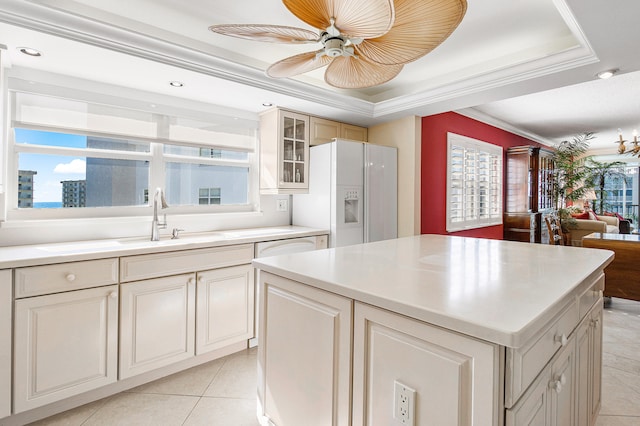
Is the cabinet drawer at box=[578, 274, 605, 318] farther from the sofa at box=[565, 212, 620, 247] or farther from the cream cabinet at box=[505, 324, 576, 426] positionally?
the sofa at box=[565, 212, 620, 247]

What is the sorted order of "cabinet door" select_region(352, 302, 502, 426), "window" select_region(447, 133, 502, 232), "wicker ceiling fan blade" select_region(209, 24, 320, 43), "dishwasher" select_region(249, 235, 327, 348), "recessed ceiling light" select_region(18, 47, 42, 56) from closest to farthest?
"cabinet door" select_region(352, 302, 502, 426), "wicker ceiling fan blade" select_region(209, 24, 320, 43), "recessed ceiling light" select_region(18, 47, 42, 56), "dishwasher" select_region(249, 235, 327, 348), "window" select_region(447, 133, 502, 232)

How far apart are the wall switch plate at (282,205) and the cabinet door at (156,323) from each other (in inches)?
61.6

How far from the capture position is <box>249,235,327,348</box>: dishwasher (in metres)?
2.80

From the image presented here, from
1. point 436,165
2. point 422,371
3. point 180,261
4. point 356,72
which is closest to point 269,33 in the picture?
point 356,72

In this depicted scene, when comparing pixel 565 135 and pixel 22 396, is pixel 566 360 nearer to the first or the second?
pixel 22 396

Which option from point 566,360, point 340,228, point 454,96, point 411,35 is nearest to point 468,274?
point 566,360

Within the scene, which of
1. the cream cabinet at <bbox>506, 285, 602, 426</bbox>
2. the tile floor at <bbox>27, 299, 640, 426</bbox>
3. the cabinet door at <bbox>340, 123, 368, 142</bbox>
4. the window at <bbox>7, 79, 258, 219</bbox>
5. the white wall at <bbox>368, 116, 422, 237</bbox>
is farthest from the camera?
the cabinet door at <bbox>340, 123, 368, 142</bbox>

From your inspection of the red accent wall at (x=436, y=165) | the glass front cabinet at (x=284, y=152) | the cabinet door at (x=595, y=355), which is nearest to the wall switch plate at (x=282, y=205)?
the glass front cabinet at (x=284, y=152)

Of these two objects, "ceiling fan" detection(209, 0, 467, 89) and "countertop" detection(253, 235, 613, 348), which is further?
"ceiling fan" detection(209, 0, 467, 89)

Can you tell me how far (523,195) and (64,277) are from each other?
641cm

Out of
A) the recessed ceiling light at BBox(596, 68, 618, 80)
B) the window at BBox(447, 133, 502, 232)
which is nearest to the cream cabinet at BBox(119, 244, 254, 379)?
the window at BBox(447, 133, 502, 232)

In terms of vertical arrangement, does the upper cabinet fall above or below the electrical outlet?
above

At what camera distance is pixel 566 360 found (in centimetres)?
117

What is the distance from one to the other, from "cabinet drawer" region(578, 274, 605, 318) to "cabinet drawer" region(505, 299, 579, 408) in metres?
0.19
